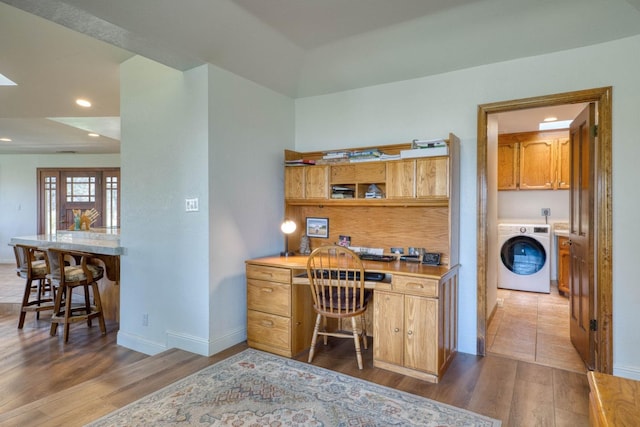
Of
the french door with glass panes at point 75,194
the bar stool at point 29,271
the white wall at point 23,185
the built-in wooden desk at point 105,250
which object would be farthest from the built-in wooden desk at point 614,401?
the white wall at point 23,185

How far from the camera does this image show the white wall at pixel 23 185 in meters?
7.91

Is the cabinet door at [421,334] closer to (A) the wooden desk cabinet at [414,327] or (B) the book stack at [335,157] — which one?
(A) the wooden desk cabinet at [414,327]

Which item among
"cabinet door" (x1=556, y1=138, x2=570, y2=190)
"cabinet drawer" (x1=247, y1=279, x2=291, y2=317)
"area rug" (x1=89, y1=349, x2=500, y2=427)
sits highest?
"cabinet door" (x1=556, y1=138, x2=570, y2=190)

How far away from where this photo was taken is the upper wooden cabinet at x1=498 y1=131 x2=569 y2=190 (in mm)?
5211

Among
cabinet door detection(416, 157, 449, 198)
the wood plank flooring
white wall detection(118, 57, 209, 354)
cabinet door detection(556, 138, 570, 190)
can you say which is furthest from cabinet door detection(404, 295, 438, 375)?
cabinet door detection(556, 138, 570, 190)

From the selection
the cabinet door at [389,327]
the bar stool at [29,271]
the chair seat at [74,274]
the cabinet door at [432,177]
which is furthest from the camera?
the bar stool at [29,271]

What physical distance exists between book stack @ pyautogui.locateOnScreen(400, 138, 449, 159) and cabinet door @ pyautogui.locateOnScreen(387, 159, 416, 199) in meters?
0.06

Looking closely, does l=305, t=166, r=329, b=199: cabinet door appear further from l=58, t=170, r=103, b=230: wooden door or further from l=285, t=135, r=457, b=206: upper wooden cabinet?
l=58, t=170, r=103, b=230: wooden door

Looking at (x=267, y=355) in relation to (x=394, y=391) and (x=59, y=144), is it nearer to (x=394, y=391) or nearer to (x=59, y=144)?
(x=394, y=391)

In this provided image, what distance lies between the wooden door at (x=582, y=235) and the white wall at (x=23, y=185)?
8.33 metres

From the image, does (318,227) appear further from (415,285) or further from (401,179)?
(415,285)

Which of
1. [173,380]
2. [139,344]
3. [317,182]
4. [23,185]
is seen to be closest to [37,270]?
[139,344]

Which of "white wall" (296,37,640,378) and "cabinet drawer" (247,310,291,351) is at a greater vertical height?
"white wall" (296,37,640,378)

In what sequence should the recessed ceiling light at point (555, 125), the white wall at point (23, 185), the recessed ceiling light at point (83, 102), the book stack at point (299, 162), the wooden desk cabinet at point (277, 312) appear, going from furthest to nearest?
the white wall at point (23, 185)
the recessed ceiling light at point (555, 125)
the recessed ceiling light at point (83, 102)
the book stack at point (299, 162)
the wooden desk cabinet at point (277, 312)
